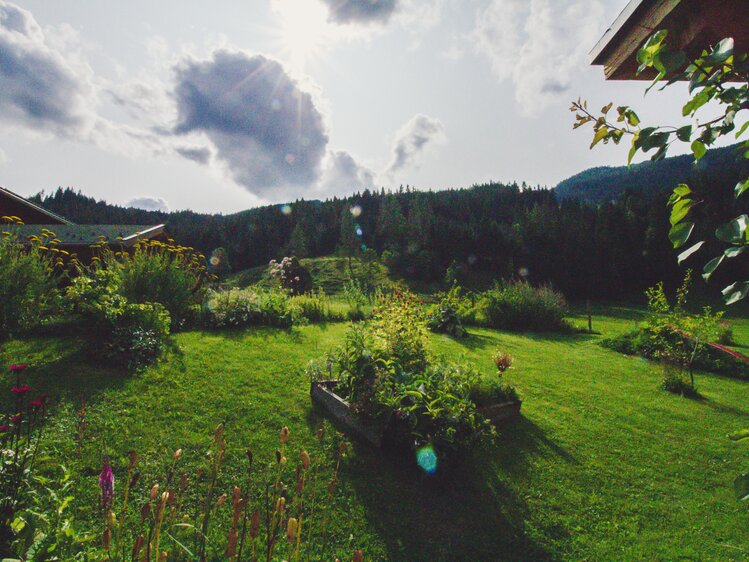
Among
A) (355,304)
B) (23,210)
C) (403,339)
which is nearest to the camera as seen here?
(403,339)

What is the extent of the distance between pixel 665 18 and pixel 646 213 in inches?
2075

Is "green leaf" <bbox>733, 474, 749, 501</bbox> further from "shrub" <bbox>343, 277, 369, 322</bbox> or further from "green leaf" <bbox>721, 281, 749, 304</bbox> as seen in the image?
"shrub" <bbox>343, 277, 369, 322</bbox>

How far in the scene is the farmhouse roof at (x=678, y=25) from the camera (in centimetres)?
147

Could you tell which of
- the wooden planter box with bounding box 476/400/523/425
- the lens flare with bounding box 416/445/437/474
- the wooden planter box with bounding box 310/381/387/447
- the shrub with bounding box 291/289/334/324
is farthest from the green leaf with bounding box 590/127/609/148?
the shrub with bounding box 291/289/334/324

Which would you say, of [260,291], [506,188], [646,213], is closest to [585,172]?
[506,188]

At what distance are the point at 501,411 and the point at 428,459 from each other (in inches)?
72.6

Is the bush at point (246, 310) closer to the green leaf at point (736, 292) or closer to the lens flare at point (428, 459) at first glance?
the lens flare at point (428, 459)

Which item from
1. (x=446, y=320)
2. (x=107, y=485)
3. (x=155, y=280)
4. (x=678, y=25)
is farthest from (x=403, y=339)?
(x=446, y=320)

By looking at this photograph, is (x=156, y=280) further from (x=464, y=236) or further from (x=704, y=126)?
(x=464, y=236)

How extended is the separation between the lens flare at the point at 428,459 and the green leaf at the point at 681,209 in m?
3.13

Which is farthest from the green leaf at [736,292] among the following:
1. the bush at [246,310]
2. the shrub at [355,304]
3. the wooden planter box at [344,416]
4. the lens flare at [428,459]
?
the shrub at [355,304]

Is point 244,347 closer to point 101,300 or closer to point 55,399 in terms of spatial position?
point 101,300

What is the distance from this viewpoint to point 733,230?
43.2 inches

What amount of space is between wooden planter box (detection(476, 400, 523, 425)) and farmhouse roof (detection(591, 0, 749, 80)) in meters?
4.14
